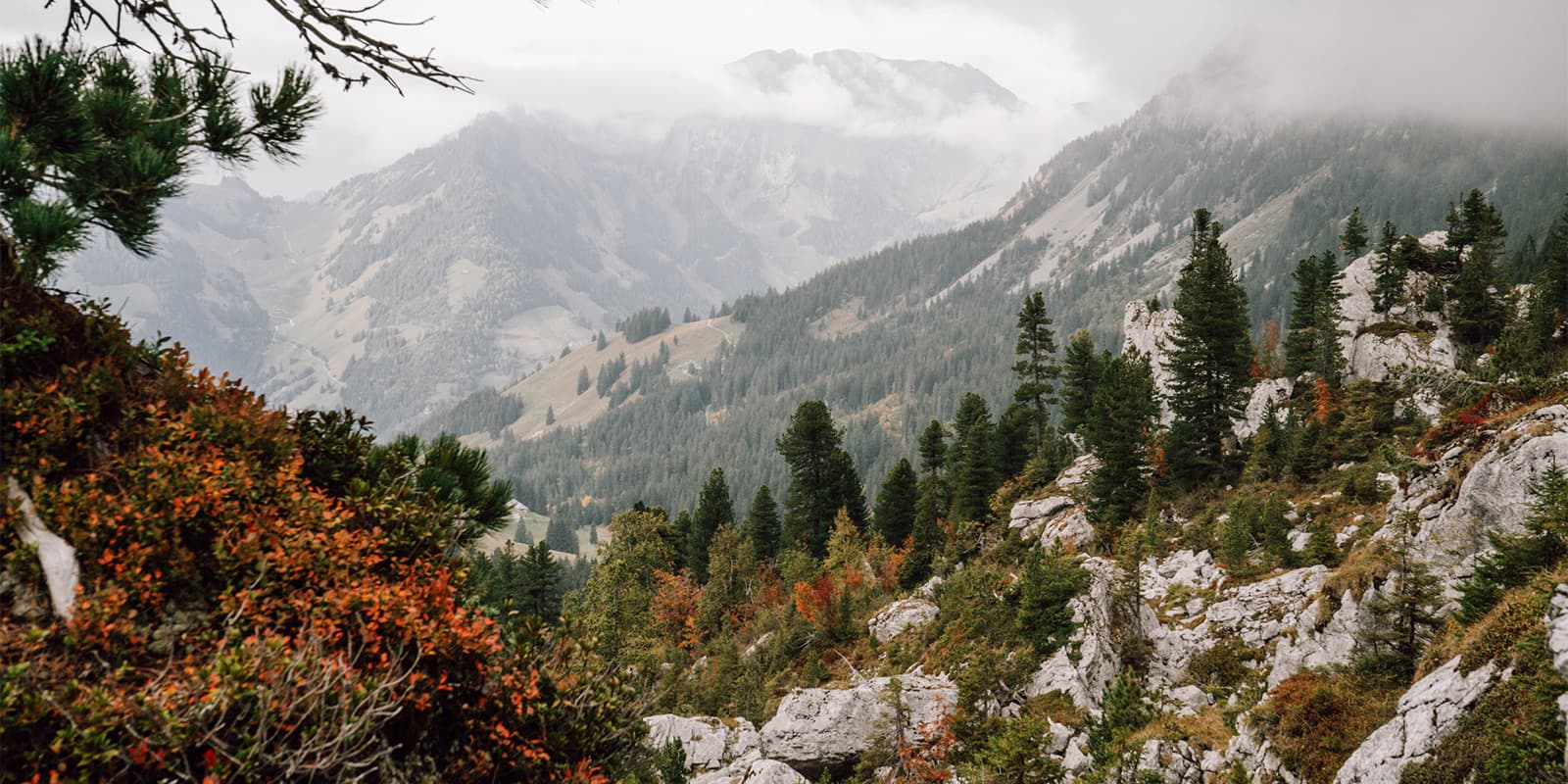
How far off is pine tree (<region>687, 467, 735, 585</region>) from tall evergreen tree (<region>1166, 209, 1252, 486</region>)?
121 ft

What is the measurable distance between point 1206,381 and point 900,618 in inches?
904

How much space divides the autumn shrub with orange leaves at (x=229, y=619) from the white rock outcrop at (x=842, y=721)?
14.7m

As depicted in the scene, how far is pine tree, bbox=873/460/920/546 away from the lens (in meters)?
58.5

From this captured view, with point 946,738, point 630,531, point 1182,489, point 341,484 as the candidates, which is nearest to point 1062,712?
point 946,738

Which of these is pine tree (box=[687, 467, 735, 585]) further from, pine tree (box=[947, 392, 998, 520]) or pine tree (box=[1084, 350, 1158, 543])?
pine tree (box=[1084, 350, 1158, 543])

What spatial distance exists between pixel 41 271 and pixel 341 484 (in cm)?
246

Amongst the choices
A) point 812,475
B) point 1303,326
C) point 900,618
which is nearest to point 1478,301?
point 1303,326

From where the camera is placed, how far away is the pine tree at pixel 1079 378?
5312cm

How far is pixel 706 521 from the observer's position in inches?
2539

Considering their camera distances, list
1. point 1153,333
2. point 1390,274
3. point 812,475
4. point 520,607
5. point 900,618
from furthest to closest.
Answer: point 1153,333, point 812,475, point 1390,274, point 900,618, point 520,607

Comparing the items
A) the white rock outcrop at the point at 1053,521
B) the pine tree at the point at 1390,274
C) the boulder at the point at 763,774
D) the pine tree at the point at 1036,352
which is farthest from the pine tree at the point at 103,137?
the pine tree at the point at 1390,274

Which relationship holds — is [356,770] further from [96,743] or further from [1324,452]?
[1324,452]

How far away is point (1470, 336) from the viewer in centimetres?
4241

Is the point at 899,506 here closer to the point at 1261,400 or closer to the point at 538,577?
the point at 1261,400
